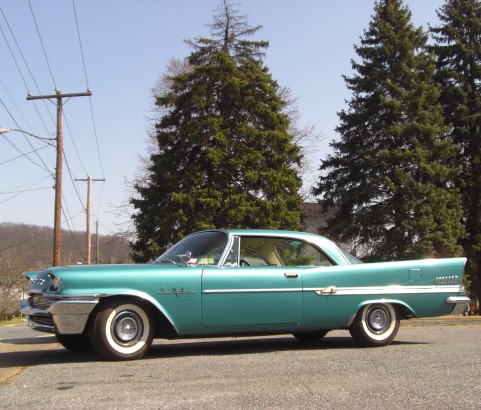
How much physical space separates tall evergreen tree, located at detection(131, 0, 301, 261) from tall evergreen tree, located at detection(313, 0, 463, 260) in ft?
11.7

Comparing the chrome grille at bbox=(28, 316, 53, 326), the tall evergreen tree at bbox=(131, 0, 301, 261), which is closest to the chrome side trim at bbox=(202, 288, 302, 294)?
the chrome grille at bbox=(28, 316, 53, 326)

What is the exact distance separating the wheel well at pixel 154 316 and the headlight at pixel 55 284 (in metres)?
0.43

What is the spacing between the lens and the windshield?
671cm

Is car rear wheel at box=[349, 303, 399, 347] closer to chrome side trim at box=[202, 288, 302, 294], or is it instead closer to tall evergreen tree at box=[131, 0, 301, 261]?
chrome side trim at box=[202, 288, 302, 294]

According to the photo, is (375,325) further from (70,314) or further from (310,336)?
(70,314)

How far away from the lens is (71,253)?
45688mm

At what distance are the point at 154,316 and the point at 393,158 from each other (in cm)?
2254

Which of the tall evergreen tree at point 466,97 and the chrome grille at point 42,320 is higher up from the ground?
the tall evergreen tree at point 466,97

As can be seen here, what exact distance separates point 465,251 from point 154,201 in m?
15.2

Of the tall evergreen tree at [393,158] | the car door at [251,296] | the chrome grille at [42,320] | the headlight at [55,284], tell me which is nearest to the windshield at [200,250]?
the car door at [251,296]

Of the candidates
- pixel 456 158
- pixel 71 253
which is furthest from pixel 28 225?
pixel 456 158

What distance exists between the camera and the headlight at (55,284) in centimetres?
608

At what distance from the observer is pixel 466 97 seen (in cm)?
3011

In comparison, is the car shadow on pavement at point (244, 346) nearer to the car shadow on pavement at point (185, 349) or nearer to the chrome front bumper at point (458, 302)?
the car shadow on pavement at point (185, 349)
